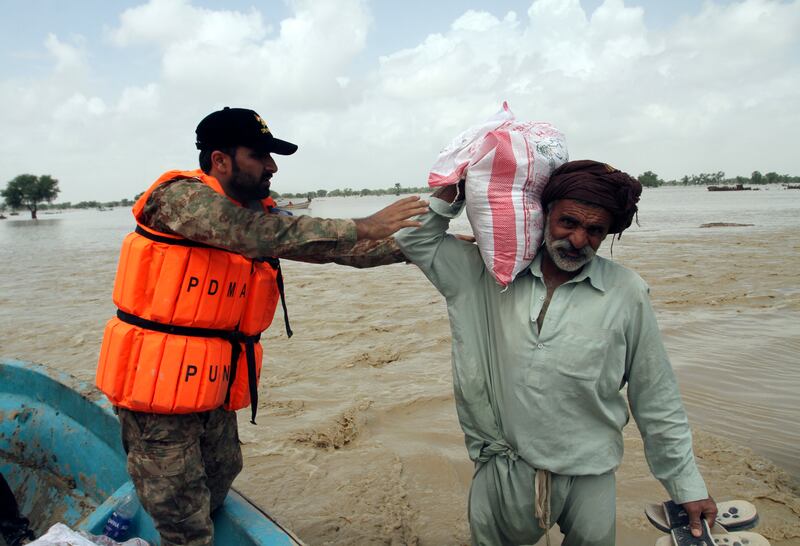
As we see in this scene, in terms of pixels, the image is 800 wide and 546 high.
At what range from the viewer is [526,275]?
6.47 feet

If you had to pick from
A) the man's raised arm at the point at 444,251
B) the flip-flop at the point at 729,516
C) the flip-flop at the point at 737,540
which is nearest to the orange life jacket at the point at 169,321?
the man's raised arm at the point at 444,251

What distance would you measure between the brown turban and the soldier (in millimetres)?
480

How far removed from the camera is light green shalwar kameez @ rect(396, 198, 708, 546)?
1.81 m

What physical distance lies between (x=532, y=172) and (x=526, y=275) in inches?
14.2

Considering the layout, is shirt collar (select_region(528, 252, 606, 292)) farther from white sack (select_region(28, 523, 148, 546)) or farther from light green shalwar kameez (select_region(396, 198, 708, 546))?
white sack (select_region(28, 523, 148, 546))

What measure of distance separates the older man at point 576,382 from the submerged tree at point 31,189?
70.5m

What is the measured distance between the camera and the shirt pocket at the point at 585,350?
1789 mm

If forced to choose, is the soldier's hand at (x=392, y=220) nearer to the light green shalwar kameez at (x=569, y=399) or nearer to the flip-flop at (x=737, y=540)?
the light green shalwar kameez at (x=569, y=399)

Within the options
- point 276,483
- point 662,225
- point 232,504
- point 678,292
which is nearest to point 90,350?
point 276,483

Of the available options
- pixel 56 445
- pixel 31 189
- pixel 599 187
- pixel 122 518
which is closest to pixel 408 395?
pixel 56 445

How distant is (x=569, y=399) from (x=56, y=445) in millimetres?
3012

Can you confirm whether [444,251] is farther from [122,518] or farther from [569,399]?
[122,518]

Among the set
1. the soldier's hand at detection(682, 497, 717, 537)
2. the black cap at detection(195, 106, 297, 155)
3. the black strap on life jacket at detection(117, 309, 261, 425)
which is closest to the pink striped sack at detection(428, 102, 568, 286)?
the black cap at detection(195, 106, 297, 155)

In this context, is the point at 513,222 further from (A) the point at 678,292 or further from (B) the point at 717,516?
(A) the point at 678,292
